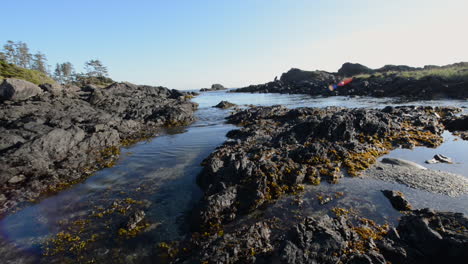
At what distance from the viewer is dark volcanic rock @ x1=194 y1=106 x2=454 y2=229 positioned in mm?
8930

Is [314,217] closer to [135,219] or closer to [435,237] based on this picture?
[435,237]

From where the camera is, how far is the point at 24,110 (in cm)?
2198

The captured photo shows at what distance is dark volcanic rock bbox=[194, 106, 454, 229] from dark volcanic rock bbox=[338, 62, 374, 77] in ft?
337

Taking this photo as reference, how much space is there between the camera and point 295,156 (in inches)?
509

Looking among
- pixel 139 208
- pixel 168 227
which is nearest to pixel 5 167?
pixel 139 208

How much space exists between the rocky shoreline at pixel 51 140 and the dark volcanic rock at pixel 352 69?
355 feet

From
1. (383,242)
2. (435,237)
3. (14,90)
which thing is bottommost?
(383,242)

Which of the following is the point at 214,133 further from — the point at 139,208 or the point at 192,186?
the point at 139,208

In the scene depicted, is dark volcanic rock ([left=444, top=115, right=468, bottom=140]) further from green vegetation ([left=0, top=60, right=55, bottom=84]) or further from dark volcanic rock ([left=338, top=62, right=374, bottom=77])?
dark volcanic rock ([left=338, top=62, right=374, bottom=77])

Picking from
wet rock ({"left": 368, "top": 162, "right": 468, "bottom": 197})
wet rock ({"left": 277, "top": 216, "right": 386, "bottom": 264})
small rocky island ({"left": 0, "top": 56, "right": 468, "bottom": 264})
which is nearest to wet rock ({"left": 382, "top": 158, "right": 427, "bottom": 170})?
small rocky island ({"left": 0, "top": 56, "right": 468, "bottom": 264})

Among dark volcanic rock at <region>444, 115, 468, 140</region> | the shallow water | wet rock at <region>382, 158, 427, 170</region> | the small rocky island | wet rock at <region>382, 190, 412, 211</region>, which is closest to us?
the small rocky island

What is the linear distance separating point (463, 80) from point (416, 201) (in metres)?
48.8

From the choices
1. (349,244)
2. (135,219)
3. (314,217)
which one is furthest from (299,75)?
(135,219)

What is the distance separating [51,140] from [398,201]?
20731 millimetres
